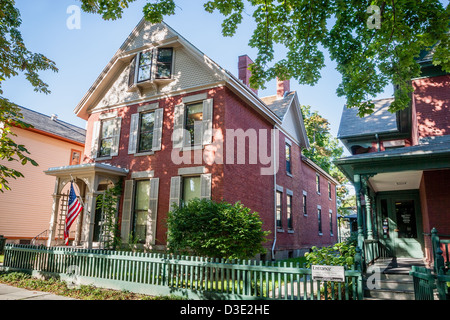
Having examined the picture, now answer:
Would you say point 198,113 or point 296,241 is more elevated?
point 198,113

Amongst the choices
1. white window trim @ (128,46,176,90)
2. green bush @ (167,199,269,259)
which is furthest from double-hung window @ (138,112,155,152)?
green bush @ (167,199,269,259)

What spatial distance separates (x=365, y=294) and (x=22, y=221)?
19.4 metres

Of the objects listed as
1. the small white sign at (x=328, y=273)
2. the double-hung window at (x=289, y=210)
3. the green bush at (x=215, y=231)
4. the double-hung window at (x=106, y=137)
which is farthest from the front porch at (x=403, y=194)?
the double-hung window at (x=106, y=137)

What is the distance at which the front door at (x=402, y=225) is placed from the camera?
1259 centimetres

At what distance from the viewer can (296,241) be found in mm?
18281

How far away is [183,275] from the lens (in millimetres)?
8305

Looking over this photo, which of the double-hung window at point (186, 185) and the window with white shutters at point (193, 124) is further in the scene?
the window with white shutters at point (193, 124)

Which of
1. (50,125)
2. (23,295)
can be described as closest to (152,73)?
(23,295)

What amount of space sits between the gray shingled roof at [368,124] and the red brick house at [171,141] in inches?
131

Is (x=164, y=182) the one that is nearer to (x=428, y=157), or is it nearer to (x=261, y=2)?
(x=261, y=2)

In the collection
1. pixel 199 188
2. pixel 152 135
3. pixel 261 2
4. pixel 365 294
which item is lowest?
pixel 365 294

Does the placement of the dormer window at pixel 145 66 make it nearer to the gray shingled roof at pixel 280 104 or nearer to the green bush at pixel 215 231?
the green bush at pixel 215 231

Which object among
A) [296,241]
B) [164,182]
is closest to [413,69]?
[164,182]

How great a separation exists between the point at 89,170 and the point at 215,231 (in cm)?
614
